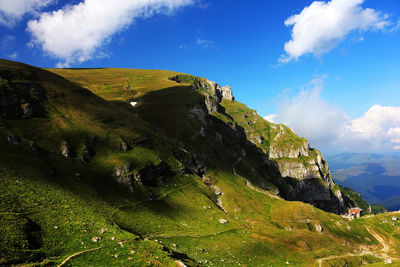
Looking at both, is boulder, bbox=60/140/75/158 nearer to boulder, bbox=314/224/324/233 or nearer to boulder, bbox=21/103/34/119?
boulder, bbox=21/103/34/119

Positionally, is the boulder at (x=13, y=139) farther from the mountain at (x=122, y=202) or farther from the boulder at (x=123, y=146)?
the boulder at (x=123, y=146)

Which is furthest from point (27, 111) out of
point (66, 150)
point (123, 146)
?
point (123, 146)

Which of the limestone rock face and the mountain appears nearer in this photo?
the mountain

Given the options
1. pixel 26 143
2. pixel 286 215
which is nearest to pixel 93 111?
pixel 26 143

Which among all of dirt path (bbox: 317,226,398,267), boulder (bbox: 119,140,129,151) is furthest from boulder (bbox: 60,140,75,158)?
dirt path (bbox: 317,226,398,267)

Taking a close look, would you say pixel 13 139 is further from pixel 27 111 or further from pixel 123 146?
pixel 123 146

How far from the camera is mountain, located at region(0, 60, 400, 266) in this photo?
3881 centimetres

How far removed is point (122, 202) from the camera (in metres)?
67.0

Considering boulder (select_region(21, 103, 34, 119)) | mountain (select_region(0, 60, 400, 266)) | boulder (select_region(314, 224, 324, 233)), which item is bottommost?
boulder (select_region(314, 224, 324, 233))

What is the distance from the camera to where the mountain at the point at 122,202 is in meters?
38.8

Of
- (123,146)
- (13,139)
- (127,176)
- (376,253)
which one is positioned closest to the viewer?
Answer: (13,139)

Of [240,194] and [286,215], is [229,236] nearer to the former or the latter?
[240,194]

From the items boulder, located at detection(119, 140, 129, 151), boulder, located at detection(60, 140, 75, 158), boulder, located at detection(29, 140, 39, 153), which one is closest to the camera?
boulder, located at detection(29, 140, 39, 153)

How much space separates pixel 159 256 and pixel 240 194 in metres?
80.3
